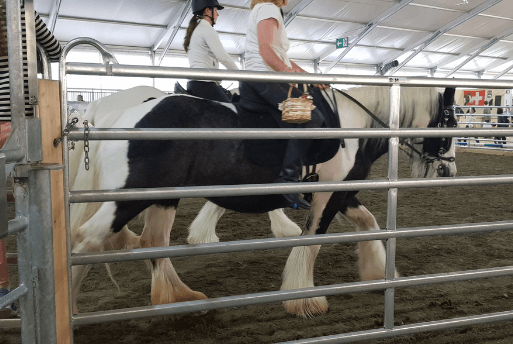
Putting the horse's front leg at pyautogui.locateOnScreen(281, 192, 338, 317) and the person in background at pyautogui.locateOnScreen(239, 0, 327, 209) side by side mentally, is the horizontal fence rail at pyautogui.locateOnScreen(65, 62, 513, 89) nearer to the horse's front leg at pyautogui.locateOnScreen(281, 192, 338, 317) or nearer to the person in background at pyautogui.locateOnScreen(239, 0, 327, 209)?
the person in background at pyautogui.locateOnScreen(239, 0, 327, 209)

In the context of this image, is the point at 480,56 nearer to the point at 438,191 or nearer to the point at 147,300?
the point at 438,191

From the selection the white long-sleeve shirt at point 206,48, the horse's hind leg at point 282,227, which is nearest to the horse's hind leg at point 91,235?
the white long-sleeve shirt at point 206,48

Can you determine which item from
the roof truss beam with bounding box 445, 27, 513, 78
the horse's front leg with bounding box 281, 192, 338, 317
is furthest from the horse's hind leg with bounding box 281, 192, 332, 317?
the roof truss beam with bounding box 445, 27, 513, 78

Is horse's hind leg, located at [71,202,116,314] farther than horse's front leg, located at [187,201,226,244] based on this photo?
No

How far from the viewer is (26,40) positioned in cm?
106

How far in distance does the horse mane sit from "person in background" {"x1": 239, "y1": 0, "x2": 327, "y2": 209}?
0.48 metres

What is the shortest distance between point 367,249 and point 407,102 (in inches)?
39.3

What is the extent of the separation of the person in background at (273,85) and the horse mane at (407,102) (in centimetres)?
48

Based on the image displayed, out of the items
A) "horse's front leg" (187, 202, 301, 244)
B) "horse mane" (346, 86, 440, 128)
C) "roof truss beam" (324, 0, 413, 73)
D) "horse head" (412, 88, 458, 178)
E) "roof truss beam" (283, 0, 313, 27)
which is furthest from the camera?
"roof truss beam" (324, 0, 413, 73)

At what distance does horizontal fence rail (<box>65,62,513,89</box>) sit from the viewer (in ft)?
4.27

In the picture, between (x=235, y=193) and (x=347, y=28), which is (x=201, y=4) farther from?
(x=347, y=28)

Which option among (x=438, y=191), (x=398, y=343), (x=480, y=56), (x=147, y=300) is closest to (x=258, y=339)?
(x=398, y=343)

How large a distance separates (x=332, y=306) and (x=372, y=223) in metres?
0.63

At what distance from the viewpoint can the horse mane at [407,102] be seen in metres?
2.60
